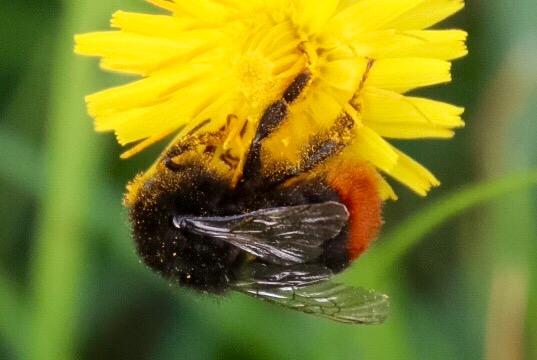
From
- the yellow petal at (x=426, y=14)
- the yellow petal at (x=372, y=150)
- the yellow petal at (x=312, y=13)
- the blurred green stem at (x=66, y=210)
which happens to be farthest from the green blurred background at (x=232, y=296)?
Result: the yellow petal at (x=312, y=13)

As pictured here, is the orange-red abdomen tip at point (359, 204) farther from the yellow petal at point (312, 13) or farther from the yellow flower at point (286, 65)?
the yellow petal at point (312, 13)

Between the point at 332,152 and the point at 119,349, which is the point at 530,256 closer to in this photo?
the point at 332,152

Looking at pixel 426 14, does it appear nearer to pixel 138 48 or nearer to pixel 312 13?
pixel 312 13

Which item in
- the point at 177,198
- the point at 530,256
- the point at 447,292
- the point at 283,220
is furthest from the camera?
the point at 447,292

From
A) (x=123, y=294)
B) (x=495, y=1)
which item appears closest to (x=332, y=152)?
(x=495, y=1)

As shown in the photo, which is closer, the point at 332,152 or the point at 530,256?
the point at 332,152

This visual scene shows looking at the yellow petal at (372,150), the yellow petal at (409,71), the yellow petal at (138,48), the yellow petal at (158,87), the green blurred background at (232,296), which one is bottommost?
the green blurred background at (232,296)
